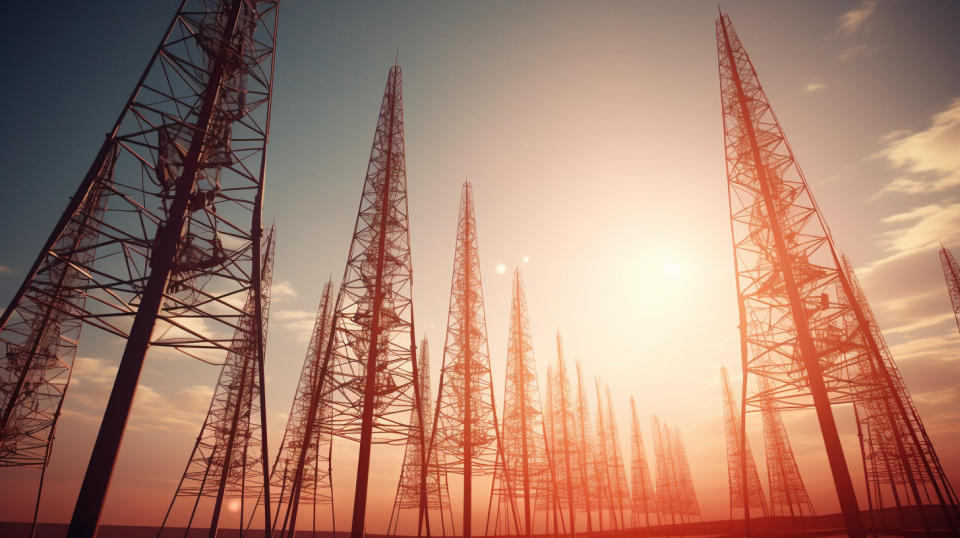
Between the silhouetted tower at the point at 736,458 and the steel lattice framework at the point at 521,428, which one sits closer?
the steel lattice framework at the point at 521,428

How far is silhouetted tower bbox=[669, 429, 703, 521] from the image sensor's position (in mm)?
62900

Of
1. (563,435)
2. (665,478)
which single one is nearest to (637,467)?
(665,478)

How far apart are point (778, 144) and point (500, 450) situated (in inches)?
829

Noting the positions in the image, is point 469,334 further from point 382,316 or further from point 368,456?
point 368,456

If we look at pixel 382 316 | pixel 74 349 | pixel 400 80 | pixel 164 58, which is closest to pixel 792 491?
pixel 382 316

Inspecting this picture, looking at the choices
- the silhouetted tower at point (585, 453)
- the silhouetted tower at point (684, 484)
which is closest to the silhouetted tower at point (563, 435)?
the silhouetted tower at point (585, 453)

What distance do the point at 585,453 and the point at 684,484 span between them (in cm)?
3845

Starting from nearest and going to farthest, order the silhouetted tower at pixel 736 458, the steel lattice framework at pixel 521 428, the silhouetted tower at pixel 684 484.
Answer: the steel lattice framework at pixel 521 428 → the silhouetted tower at pixel 736 458 → the silhouetted tower at pixel 684 484

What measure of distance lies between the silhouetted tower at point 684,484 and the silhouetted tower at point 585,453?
2567 centimetres

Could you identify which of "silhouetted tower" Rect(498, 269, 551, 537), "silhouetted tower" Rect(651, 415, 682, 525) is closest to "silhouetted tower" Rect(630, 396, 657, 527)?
"silhouetted tower" Rect(651, 415, 682, 525)

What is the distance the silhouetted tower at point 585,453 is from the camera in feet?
124

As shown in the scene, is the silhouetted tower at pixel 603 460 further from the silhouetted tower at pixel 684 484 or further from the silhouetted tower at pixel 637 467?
the silhouetted tower at pixel 684 484

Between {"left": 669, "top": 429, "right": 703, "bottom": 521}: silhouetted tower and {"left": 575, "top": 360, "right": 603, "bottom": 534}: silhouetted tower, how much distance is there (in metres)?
25.7

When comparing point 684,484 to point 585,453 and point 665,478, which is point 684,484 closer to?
point 665,478
